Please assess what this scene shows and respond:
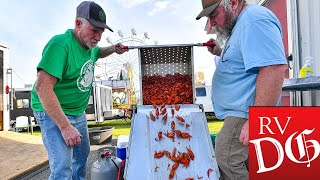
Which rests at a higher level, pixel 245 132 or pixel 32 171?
pixel 245 132

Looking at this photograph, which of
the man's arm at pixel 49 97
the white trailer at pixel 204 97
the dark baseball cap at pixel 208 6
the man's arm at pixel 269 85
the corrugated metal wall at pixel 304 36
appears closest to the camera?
the man's arm at pixel 269 85

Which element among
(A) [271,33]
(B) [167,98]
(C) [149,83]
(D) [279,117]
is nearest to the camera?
(D) [279,117]

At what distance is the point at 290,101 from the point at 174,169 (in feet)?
9.68

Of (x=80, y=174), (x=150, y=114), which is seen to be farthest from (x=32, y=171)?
(x=150, y=114)

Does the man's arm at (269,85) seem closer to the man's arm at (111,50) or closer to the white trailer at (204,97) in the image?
the man's arm at (111,50)

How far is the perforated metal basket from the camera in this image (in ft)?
9.21

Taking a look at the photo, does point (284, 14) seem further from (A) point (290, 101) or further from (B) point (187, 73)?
(B) point (187, 73)

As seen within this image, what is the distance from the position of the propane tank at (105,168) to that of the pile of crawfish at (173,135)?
0.93 m

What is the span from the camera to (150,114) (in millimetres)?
2279

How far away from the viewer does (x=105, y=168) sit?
2963 millimetres

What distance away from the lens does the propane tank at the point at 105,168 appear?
295cm

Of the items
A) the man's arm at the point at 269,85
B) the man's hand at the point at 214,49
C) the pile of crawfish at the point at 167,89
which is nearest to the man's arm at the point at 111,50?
the pile of crawfish at the point at 167,89

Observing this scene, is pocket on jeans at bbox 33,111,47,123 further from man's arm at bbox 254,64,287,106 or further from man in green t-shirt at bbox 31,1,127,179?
man's arm at bbox 254,64,287,106

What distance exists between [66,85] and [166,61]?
3.24ft
